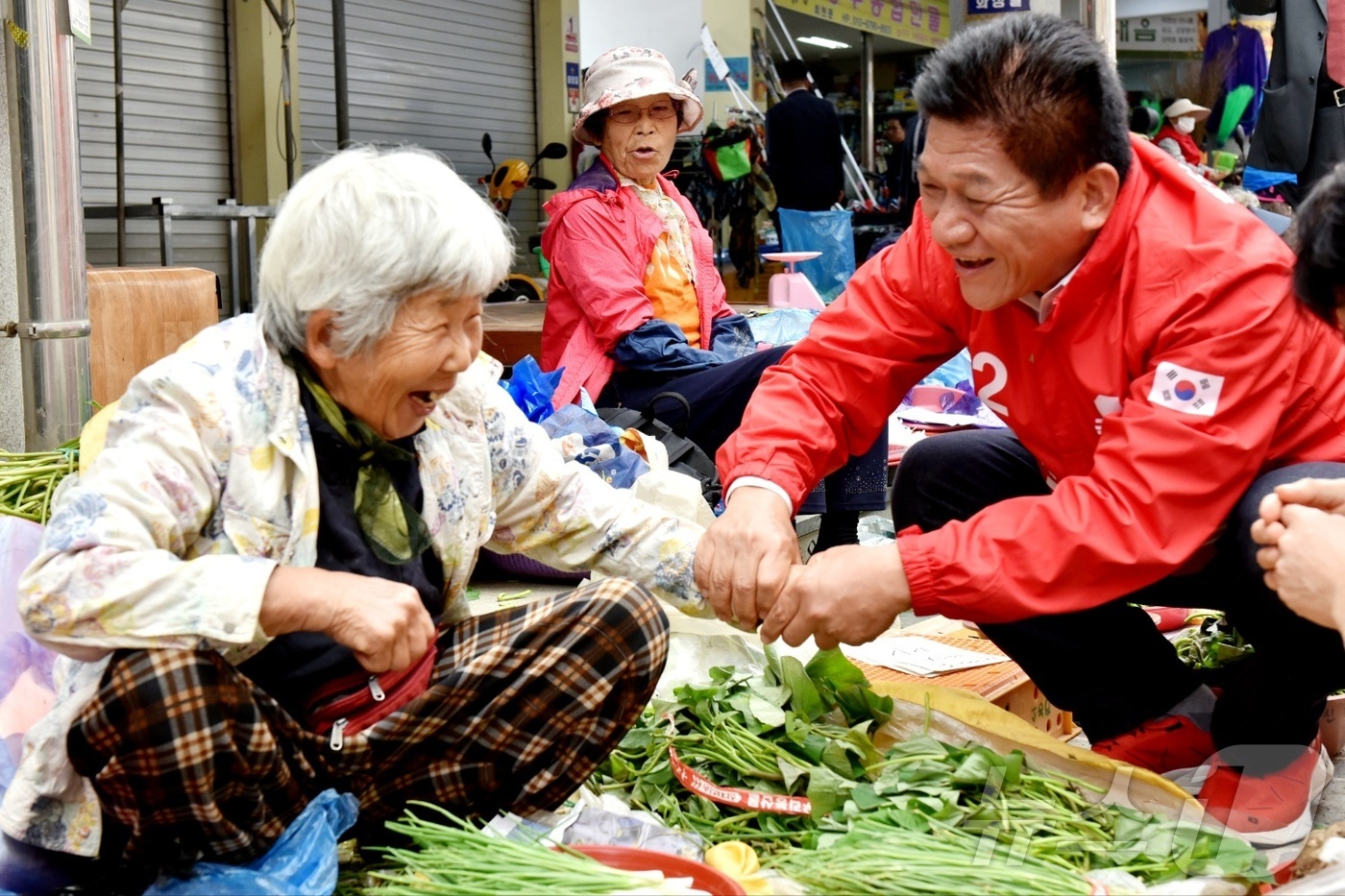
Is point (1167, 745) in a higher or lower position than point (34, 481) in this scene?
lower

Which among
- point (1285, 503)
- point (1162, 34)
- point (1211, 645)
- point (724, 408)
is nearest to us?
point (1285, 503)

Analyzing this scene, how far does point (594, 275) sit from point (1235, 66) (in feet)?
19.3

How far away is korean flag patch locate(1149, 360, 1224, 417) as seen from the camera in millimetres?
2049

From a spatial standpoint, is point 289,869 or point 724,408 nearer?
point 289,869

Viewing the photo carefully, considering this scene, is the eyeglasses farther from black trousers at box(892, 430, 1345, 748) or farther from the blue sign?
black trousers at box(892, 430, 1345, 748)

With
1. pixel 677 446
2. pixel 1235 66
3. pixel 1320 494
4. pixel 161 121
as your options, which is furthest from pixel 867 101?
pixel 1320 494

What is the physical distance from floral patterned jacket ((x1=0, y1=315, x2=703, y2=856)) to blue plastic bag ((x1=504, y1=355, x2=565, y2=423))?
1.74 metres

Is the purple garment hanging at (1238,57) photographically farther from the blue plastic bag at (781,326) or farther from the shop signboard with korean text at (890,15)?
the blue plastic bag at (781,326)

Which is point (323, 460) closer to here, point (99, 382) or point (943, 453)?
point (943, 453)

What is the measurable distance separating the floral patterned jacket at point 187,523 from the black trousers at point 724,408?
6.72 ft

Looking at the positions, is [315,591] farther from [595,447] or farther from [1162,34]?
[1162,34]

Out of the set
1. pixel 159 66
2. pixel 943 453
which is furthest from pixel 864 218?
pixel 943 453

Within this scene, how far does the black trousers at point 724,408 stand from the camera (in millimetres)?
3996

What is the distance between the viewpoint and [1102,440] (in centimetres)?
214
